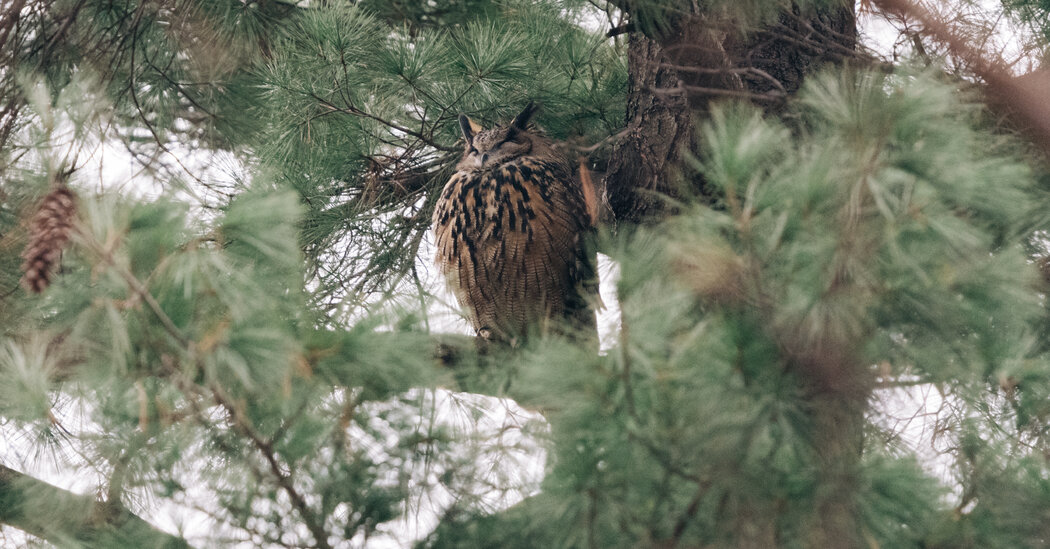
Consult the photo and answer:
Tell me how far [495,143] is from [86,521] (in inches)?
59.2

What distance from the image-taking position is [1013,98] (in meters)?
1.66

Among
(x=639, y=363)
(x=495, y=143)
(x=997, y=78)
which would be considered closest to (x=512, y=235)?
(x=495, y=143)

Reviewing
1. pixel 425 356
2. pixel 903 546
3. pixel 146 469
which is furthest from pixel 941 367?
→ pixel 146 469

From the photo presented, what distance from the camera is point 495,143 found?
8.38ft

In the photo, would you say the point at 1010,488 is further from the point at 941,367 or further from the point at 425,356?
the point at 425,356

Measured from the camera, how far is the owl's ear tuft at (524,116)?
101 inches

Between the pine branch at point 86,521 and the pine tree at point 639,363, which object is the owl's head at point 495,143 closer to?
the pine tree at point 639,363

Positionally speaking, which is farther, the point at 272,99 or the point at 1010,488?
the point at 272,99

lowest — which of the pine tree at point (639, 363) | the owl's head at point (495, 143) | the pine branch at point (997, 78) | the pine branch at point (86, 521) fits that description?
the pine branch at point (86, 521)

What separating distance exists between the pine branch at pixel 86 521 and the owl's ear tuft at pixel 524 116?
155cm

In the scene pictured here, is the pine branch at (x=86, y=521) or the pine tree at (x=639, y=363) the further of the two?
the pine branch at (x=86, y=521)

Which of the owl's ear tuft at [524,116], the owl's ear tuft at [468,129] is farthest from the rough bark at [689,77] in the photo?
the owl's ear tuft at [468,129]

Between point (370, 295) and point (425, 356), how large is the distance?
1166 millimetres

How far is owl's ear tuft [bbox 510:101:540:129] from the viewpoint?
8.41ft
